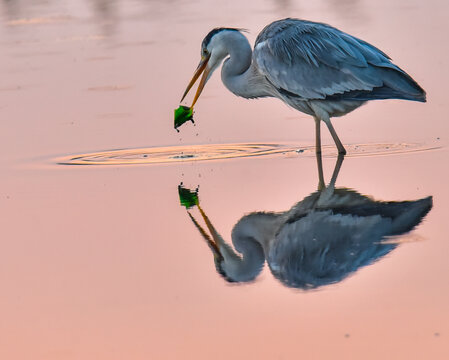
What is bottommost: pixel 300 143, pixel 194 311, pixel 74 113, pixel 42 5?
pixel 194 311

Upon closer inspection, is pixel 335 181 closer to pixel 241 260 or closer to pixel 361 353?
pixel 241 260

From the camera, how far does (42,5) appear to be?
23297mm

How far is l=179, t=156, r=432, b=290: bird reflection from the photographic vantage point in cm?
712

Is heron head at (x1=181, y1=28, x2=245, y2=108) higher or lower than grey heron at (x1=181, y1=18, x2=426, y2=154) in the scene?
higher

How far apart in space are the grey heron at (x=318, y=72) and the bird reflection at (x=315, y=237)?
1382 millimetres

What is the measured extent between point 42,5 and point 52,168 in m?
13.3

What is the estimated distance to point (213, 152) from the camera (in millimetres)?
11016

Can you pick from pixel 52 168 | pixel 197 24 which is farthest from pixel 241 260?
pixel 197 24

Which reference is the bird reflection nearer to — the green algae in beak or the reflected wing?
the reflected wing

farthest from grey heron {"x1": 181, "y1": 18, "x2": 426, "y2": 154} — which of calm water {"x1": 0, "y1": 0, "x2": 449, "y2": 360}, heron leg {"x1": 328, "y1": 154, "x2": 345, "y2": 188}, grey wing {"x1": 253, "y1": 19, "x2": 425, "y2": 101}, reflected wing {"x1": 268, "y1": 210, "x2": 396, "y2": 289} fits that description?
reflected wing {"x1": 268, "y1": 210, "x2": 396, "y2": 289}

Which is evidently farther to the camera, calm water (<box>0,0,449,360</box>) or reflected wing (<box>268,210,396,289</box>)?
reflected wing (<box>268,210,396,289</box>)

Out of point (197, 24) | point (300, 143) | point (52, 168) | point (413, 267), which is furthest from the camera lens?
point (197, 24)

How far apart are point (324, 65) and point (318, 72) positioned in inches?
3.2

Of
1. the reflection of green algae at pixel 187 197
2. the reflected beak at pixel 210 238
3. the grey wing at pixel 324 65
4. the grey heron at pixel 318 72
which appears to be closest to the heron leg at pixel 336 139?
the grey heron at pixel 318 72
